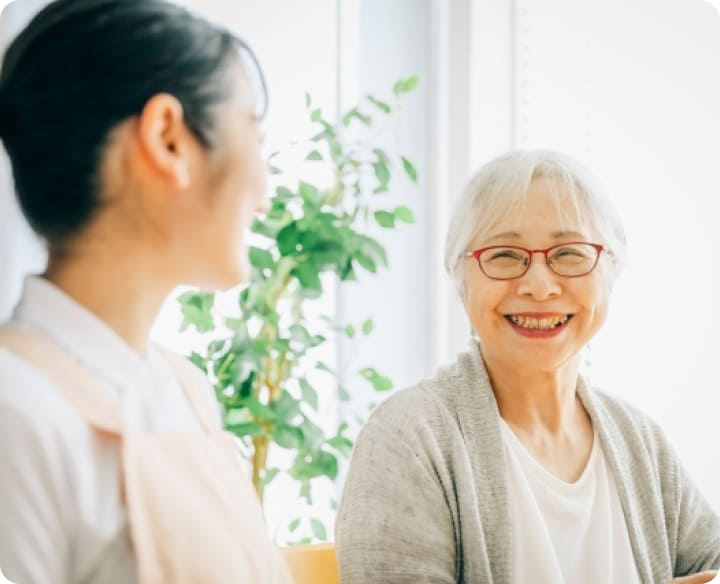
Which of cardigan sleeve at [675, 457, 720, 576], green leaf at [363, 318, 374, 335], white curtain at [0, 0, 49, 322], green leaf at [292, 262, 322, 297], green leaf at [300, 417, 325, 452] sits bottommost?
cardigan sleeve at [675, 457, 720, 576]

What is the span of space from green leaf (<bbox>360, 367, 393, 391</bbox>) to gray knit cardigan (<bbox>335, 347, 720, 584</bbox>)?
6 cm

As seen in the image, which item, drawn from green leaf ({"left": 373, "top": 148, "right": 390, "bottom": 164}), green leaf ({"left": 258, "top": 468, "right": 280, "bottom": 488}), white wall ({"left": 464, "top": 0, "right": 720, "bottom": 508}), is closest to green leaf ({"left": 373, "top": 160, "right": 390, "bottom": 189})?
green leaf ({"left": 373, "top": 148, "right": 390, "bottom": 164})

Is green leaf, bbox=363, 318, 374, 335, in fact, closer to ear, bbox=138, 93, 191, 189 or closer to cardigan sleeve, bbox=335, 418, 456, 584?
cardigan sleeve, bbox=335, 418, 456, 584

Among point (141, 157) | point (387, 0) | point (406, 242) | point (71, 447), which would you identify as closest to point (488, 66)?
point (387, 0)

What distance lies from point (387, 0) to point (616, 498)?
26.3 inches

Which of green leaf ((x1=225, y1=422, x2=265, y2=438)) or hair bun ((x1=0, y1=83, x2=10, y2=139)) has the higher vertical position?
hair bun ((x1=0, y1=83, x2=10, y2=139))

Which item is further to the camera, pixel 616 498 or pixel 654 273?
pixel 654 273

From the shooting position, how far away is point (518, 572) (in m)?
0.87

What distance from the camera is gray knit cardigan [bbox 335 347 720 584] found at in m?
0.87

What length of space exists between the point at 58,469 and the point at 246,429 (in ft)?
0.97

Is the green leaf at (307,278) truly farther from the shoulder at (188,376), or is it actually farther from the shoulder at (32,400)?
the shoulder at (32,400)

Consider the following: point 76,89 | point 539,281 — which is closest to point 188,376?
point 76,89

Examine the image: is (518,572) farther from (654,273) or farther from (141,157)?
(141,157)

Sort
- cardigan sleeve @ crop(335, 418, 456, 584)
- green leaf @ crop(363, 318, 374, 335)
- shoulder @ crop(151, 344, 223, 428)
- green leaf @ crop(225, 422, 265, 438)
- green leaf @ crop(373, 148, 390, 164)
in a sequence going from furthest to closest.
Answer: green leaf @ crop(373, 148, 390, 164)
green leaf @ crop(363, 318, 374, 335)
cardigan sleeve @ crop(335, 418, 456, 584)
green leaf @ crop(225, 422, 265, 438)
shoulder @ crop(151, 344, 223, 428)
